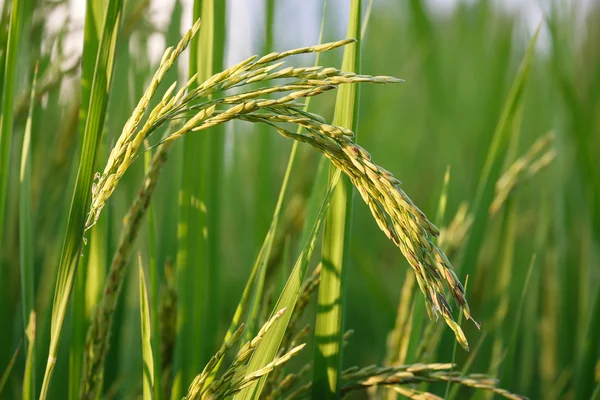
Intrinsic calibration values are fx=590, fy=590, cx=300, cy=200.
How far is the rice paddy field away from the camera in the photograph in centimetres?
55

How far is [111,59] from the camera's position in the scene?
0.61 metres

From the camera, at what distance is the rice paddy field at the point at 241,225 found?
1.82ft

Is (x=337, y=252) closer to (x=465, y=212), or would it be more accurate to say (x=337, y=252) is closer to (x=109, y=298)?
(x=109, y=298)

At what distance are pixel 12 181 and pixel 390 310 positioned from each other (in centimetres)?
96

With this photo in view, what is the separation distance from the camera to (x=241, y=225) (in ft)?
6.51

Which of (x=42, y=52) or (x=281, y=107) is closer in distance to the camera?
(x=281, y=107)

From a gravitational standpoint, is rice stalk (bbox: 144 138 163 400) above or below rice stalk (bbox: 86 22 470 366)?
below

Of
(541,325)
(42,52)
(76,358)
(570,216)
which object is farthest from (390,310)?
(42,52)

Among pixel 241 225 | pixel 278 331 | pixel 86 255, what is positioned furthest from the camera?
pixel 241 225

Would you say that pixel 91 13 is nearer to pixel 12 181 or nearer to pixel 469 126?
pixel 12 181

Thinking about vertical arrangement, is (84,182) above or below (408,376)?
above

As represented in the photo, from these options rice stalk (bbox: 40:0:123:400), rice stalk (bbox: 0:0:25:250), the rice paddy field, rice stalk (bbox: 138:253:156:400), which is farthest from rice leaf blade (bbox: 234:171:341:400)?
rice stalk (bbox: 0:0:25:250)

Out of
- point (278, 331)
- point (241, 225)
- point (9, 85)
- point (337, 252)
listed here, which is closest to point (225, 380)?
point (278, 331)

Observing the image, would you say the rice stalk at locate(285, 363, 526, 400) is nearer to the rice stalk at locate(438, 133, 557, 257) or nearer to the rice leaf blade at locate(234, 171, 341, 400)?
the rice leaf blade at locate(234, 171, 341, 400)
